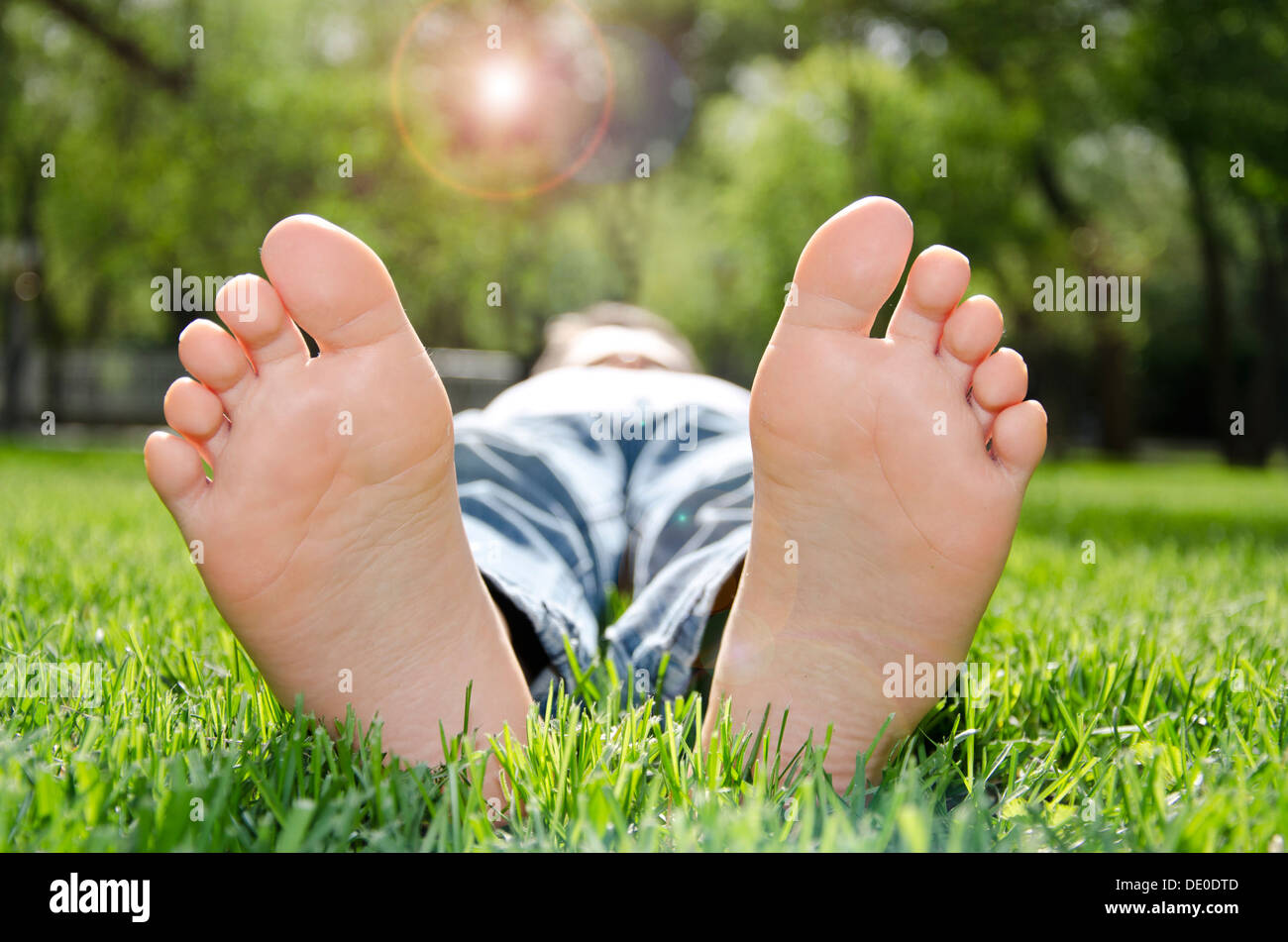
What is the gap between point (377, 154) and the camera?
8328 mm

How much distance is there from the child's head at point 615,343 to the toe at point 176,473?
47.2 inches

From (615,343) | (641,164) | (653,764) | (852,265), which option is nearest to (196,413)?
(653,764)

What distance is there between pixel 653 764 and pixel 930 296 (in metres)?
0.55

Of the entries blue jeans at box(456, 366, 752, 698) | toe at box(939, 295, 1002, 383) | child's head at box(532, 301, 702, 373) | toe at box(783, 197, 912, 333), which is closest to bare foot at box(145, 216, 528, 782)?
blue jeans at box(456, 366, 752, 698)

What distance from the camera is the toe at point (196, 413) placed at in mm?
987

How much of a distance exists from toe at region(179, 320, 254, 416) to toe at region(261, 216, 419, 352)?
0.24 ft

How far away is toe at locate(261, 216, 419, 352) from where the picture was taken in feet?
3.23

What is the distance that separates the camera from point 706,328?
21891 millimetres

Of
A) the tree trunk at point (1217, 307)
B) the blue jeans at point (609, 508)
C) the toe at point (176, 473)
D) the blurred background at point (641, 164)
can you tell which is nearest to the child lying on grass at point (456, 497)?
the toe at point (176, 473)

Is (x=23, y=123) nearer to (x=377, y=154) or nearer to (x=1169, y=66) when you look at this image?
(x=377, y=154)

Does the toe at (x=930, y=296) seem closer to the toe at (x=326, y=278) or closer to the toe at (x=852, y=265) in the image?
the toe at (x=852, y=265)

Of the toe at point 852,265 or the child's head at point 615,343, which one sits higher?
the child's head at point 615,343

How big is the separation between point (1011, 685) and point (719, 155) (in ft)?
52.4

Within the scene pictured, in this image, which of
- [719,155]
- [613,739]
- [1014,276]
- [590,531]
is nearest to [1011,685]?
[613,739]
